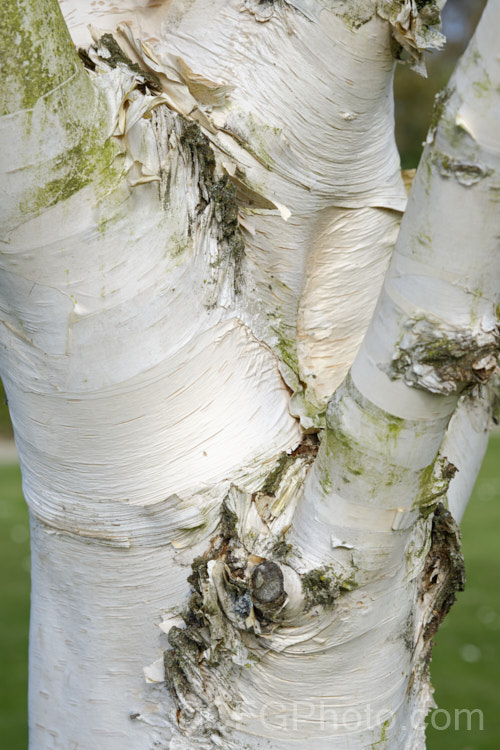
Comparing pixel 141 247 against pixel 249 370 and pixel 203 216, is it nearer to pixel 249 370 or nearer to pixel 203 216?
pixel 203 216

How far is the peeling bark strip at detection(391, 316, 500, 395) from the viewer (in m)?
1.01

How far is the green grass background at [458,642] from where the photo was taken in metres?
3.83

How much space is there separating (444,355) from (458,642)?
13.8 ft

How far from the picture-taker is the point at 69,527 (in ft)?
4.31

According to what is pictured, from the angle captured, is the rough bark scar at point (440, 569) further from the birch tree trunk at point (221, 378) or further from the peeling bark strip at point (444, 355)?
the peeling bark strip at point (444, 355)

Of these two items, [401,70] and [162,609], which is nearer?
[162,609]

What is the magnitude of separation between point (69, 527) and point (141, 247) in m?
0.51

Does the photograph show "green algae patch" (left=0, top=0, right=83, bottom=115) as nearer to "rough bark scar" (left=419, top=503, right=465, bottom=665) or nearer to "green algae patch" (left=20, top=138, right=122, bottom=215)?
"green algae patch" (left=20, top=138, right=122, bottom=215)

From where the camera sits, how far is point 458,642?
4.70 meters

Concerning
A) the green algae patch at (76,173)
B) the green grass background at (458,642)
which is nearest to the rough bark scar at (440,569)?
the green algae patch at (76,173)

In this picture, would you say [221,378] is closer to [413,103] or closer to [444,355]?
[444,355]

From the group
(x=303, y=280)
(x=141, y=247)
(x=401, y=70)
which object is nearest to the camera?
(x=141, y=247)

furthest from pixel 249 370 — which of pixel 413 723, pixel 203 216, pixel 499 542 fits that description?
pixel 499 542

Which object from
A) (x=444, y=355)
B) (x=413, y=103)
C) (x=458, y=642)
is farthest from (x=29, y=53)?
(x=413, y=103)
